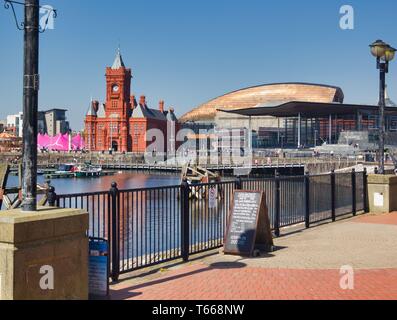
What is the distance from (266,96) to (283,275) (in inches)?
6715

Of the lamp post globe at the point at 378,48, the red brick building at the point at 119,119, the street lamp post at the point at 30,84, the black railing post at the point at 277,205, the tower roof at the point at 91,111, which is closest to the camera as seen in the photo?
the street lamp post at the point at 30,84

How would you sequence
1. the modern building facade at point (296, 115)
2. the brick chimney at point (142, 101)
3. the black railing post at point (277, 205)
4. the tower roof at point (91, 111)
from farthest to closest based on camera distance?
the tower roof at point (91, 111) < the brick chimney at point (142, 101) < the modern building facade at point (296, 115) < the black railing post at point (277, 205)

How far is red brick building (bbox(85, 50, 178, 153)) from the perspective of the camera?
418 ft

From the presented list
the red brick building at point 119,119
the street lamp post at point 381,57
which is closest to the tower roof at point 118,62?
the red brick building at point 119,119

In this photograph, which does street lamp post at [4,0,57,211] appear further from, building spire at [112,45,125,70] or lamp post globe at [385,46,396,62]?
building spire at [112,45,125,70]

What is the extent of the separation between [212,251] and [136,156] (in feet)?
354

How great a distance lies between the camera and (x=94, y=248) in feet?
23.4

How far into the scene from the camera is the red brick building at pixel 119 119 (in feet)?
418

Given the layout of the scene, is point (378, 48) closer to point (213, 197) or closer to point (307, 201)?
point (307, 201)

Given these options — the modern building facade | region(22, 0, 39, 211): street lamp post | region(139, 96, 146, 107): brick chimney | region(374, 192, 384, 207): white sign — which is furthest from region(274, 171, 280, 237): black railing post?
region(139, 96, 146, 107): brick chimney

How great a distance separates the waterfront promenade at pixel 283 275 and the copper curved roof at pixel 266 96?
143104mm

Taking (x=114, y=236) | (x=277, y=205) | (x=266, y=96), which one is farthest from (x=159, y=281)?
(x=266, y=96)

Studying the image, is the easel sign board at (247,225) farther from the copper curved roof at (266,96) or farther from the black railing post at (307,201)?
the copper curved roof at (266,96)

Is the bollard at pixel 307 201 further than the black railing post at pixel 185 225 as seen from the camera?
Yes
